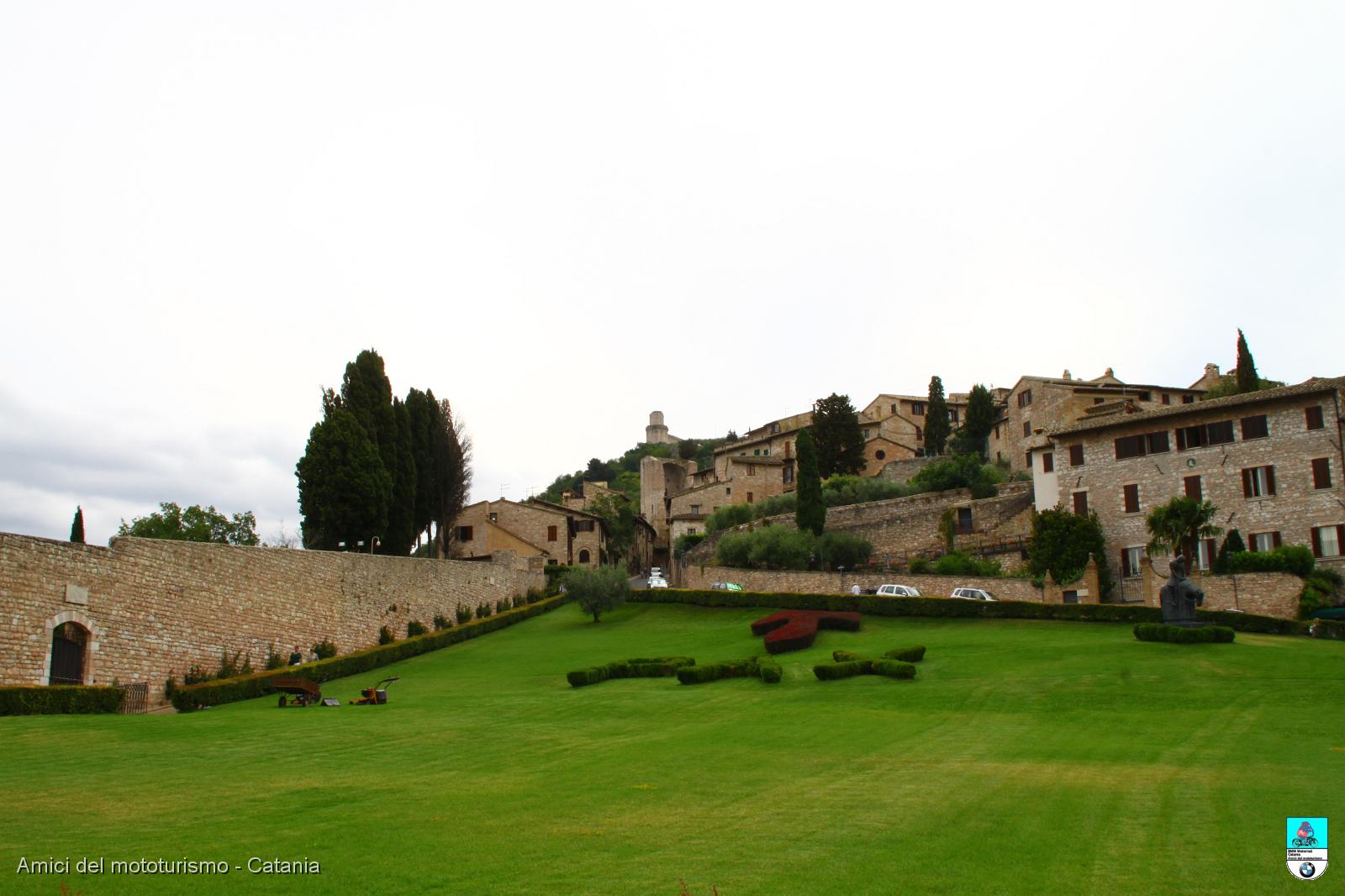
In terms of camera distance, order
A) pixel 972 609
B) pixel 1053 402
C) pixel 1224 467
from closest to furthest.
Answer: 1. pixel 972 609
2. pixel 1224 467
3. pixel 1053 402

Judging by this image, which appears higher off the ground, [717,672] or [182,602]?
[182,602]

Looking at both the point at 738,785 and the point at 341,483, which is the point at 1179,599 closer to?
the point at 738,785

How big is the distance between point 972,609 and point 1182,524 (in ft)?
32.3

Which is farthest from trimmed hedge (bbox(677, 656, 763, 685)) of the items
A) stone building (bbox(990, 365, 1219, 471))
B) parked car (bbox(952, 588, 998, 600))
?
stone building (bbox(990, 365, 1219, 471))

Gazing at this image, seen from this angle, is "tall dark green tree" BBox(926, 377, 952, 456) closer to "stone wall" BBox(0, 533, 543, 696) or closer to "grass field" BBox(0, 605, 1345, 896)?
"stone wall" BBox(0, 533, 543, 696)

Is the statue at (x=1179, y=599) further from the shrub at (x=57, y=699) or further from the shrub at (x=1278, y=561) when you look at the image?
the shrub at (x=57, y=699)

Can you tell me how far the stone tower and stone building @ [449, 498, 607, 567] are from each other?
104376mm

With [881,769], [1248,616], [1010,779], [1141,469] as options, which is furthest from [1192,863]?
[1141,469]

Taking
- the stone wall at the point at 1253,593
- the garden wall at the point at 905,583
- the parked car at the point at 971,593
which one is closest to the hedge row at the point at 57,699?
the garden wall at the point at 905,583

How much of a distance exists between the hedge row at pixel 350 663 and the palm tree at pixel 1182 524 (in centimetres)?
2999

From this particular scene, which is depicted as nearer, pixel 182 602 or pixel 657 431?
pixel 182 602

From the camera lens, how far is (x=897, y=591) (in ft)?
146

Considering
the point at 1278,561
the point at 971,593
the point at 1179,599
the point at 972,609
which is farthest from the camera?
the point at 971,593

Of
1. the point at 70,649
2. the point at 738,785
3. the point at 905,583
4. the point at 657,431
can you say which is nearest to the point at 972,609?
the point at 905,583
